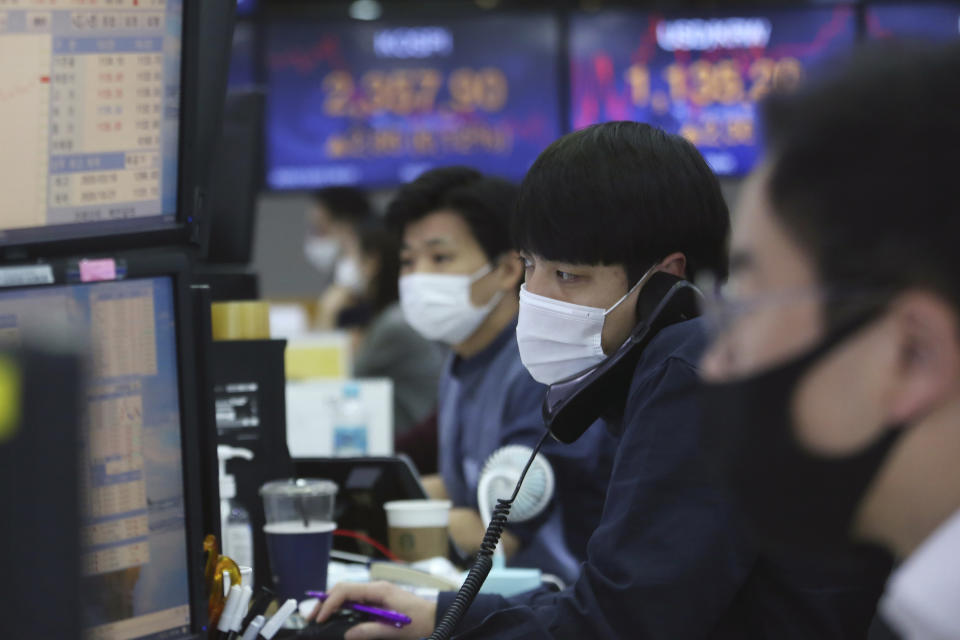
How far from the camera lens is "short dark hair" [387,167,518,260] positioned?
252cm

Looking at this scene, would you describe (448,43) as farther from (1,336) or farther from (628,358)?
(1,336)

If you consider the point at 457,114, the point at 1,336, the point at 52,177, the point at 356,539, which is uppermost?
the point at 457,114

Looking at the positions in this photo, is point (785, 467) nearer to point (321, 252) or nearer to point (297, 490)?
point (297, 490)

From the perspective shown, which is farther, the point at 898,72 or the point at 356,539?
the point at 356,539

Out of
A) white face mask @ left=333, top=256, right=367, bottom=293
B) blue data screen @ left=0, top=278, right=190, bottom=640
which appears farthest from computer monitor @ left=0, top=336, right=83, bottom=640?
white face mask @ left=333, top=256, right=367, bottom=293

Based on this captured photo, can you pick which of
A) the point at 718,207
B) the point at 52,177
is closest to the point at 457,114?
the point at 718,207

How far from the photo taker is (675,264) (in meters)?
1.41

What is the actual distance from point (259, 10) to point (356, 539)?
9.20 feet

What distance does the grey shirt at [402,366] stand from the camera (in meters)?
4.00

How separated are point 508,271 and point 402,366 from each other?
61.6 inches

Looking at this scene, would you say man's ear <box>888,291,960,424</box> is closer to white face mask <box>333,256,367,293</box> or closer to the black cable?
the black cable

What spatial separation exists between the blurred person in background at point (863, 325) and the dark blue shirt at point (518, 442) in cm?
92

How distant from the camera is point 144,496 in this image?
107 centimetres

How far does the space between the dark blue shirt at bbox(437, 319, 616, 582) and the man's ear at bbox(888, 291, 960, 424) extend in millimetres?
999
